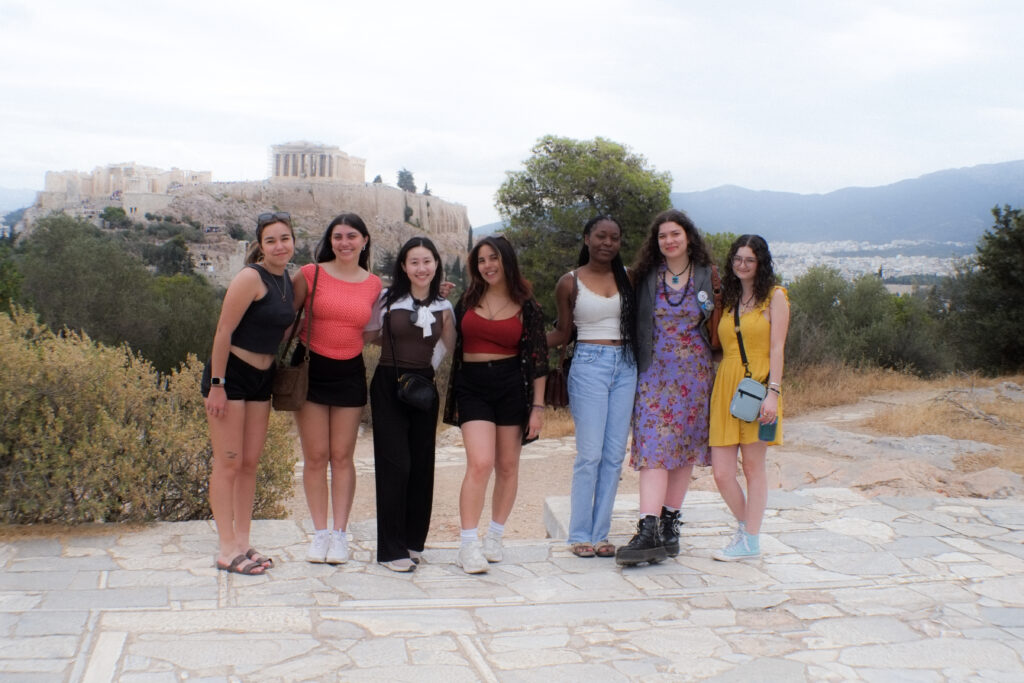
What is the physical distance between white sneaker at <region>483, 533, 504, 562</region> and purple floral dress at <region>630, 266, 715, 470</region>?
82cm

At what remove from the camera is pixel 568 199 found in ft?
59.5

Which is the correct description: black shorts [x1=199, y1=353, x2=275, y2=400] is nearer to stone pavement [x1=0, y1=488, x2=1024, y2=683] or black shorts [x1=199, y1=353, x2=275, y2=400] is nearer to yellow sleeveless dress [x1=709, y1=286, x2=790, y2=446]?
stone pavement [x1=0, y1=488, x2=1024, y2=683]

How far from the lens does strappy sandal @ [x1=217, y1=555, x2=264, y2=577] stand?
154 inches

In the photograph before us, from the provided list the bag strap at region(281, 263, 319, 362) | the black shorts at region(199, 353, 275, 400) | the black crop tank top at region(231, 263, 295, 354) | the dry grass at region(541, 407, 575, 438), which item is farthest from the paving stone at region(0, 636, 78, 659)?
the dry grass at region(541, 407, 575, 438)

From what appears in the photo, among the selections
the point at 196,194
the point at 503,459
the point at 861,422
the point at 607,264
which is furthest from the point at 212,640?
the point at 196,194

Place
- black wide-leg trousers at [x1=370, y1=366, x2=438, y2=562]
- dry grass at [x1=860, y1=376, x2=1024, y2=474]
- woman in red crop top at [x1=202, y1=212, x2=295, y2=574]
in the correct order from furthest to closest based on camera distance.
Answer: dry grass at [x1=860, y1=376, x2=1024, y2=474], black wide-leg trousers at [x1=370, y1=366, x2=438, y2=562], woman in red crop top at [x1=202, y1=212, x2=295, y2=574]

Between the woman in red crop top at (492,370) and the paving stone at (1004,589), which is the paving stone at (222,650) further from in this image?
the paving stone at (1004,589)

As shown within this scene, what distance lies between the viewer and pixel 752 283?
164 inches

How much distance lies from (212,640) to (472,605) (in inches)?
42.1

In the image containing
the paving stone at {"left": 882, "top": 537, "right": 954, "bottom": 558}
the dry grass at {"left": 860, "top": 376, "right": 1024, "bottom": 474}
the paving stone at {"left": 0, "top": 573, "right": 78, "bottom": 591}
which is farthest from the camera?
the dry grass at {"left": 860, "top": 376, "right": 1024, "bottom": 474}

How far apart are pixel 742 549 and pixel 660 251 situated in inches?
62.6

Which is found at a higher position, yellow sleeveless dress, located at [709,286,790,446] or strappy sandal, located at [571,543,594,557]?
yellow sleeveless dress, located at [709,286,790,446]

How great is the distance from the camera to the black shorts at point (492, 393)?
4.05 m

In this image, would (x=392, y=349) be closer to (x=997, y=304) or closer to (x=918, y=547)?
(x=918, y=547)
